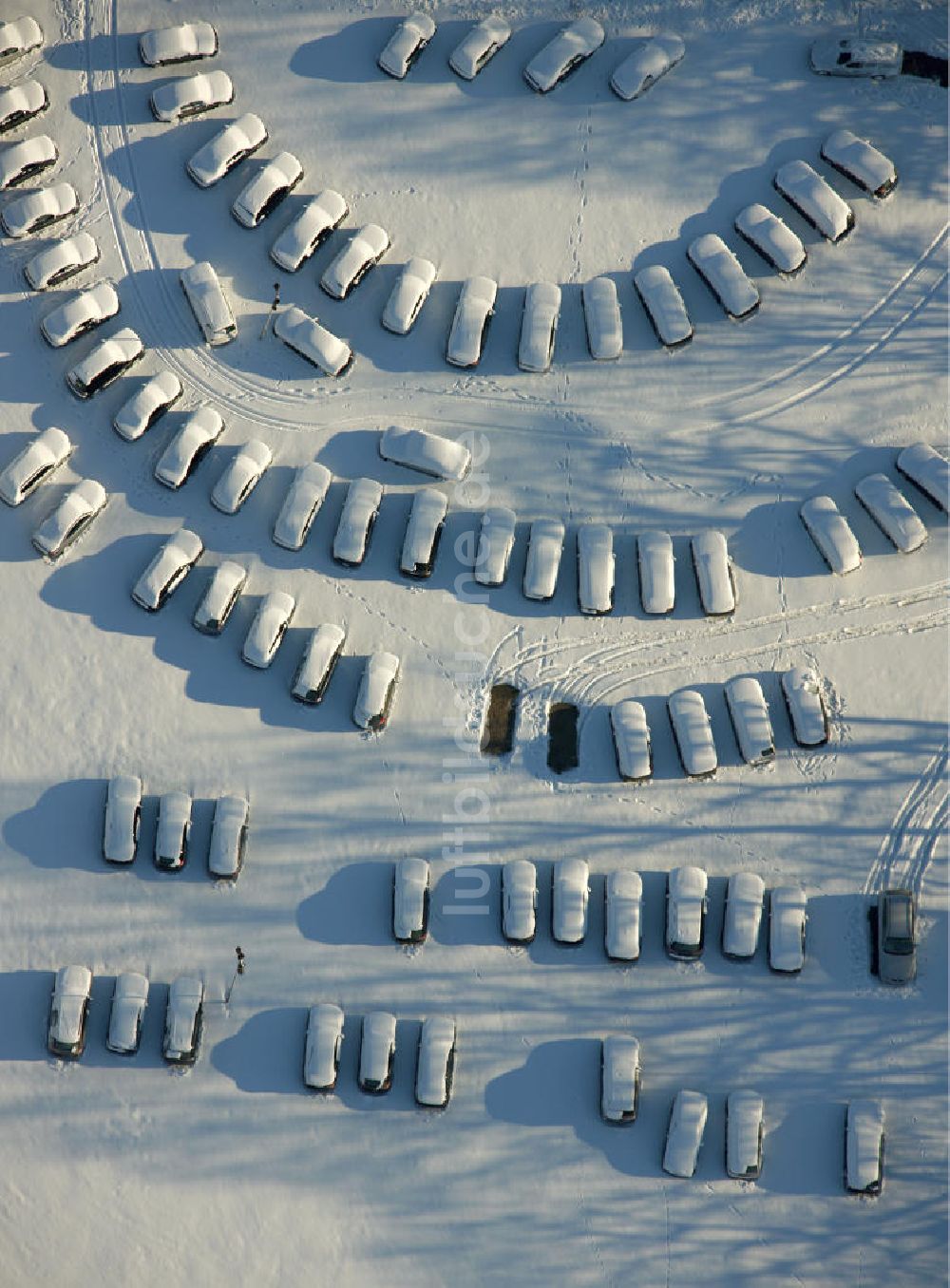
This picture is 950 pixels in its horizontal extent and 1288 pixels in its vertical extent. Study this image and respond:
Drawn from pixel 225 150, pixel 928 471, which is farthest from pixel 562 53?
pixel 928 471

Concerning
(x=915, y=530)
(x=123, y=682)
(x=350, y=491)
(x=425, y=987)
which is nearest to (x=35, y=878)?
(x=123, y=682)

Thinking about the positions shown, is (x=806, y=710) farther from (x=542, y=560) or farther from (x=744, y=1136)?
(x=744, y=1136)

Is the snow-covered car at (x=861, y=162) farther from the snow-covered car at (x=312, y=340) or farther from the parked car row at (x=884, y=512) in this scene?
the snow-covered car at (x=312, y=340)

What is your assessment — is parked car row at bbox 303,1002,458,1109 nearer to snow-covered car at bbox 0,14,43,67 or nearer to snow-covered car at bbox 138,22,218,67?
snow-covered car at bbox 138,22,218,67

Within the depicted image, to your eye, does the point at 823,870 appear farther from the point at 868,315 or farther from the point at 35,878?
the point at 35,878

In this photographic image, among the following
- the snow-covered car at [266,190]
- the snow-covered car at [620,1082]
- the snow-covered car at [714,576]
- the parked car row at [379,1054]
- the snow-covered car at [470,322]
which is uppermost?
the snow-covered car at [266,190]

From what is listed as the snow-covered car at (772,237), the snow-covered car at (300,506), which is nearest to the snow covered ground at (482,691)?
the snow-covered car at (300,506)
